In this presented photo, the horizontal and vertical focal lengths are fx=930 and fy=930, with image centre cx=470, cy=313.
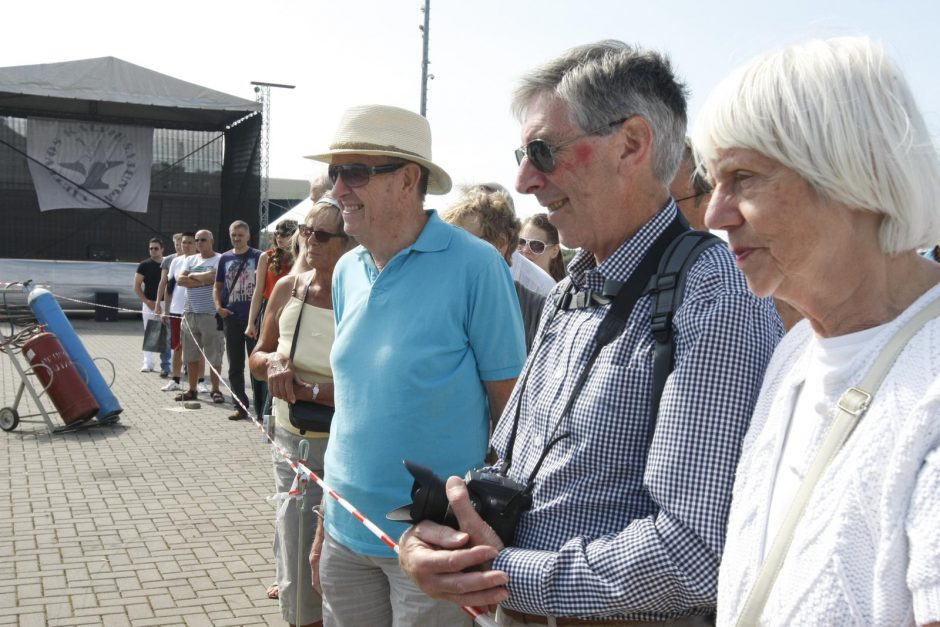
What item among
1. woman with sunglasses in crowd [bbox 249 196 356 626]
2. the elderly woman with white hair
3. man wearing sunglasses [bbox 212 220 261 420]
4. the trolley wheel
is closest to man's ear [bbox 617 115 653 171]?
the elderly woman with white hair

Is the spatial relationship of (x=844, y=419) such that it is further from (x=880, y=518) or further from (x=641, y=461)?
(x=641, y=461)

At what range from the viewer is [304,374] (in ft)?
13.1

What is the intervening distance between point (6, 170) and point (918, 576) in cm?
2708

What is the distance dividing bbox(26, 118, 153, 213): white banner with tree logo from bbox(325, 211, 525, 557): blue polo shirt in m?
23.8

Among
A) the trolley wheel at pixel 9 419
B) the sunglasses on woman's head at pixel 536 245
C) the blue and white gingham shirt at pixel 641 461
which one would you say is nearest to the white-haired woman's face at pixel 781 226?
the blue and white gingham shirt at pixel 641 461

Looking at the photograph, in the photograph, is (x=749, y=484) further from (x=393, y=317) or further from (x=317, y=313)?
(x=317, y=313)

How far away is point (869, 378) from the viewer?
3.85 ft

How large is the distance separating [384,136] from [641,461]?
1.84 m

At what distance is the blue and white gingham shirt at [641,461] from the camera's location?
152cm

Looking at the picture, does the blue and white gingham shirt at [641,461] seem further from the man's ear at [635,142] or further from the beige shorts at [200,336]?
the beige shorts at [200,336]

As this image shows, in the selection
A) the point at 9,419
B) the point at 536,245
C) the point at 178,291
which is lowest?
the point at 9,419

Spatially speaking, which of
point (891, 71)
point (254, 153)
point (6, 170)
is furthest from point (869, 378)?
point (6, 170)

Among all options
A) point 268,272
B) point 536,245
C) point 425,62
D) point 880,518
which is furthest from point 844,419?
point 425,62

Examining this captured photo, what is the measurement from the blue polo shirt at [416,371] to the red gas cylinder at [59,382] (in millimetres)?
7248
